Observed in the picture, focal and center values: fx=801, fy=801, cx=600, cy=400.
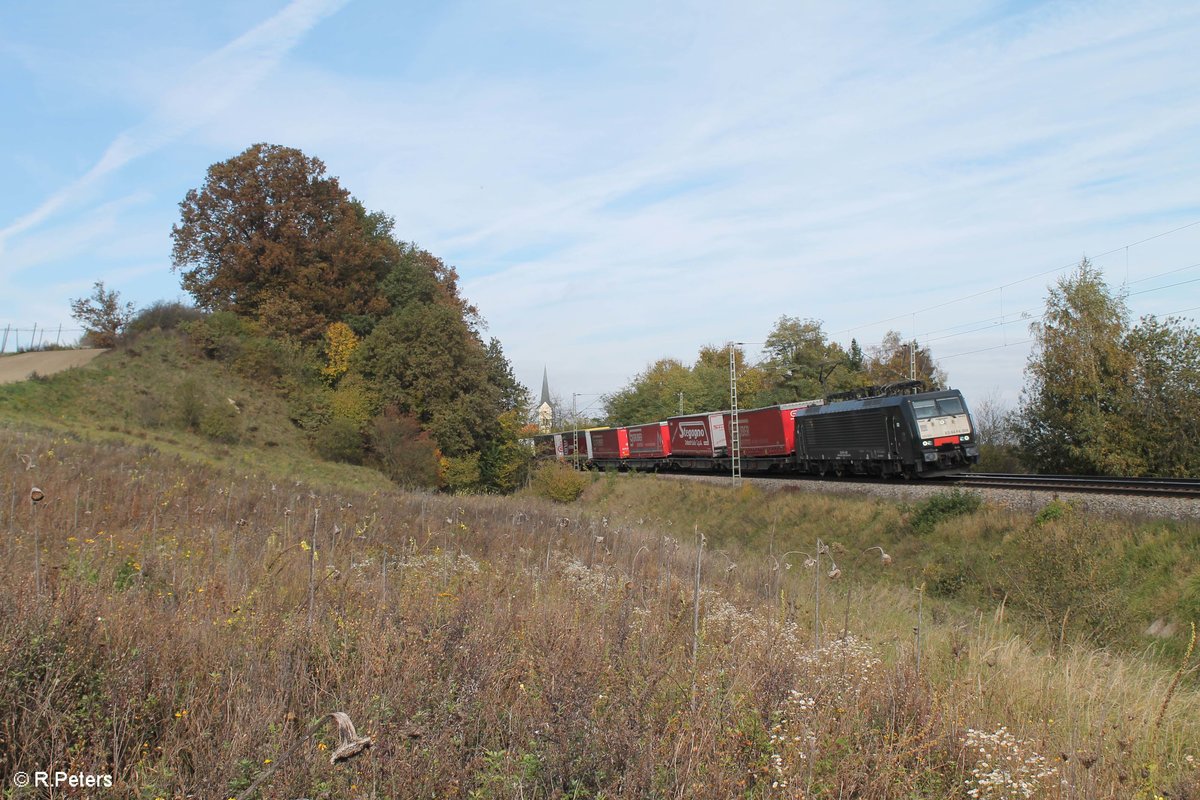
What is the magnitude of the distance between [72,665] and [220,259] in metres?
51.1

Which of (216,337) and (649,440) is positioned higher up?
(216,337)

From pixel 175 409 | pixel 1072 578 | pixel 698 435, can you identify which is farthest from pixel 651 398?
Answer: pixel 1072 578

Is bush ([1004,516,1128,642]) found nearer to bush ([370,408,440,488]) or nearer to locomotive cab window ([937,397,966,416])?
locomotive cab window ([937,397,966,416])

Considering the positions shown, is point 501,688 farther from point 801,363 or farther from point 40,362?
point 801,363

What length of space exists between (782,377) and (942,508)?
52.6m

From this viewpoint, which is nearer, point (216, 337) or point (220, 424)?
point (220, 424)

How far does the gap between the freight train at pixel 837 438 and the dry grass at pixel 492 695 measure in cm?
1995

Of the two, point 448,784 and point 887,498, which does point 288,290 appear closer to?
point 887,498

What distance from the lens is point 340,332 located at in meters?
48.7

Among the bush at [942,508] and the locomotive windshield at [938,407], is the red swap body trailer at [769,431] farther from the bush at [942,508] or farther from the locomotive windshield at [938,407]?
the bush at [942,508]

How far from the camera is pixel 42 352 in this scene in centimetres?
4491

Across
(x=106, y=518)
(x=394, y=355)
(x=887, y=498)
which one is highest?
(x=394, y=355)

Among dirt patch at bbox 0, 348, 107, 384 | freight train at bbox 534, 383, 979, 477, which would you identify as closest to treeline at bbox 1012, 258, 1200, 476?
freight train at bbox 534, 383, 979, 477

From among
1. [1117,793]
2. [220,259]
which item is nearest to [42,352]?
[220,259]
